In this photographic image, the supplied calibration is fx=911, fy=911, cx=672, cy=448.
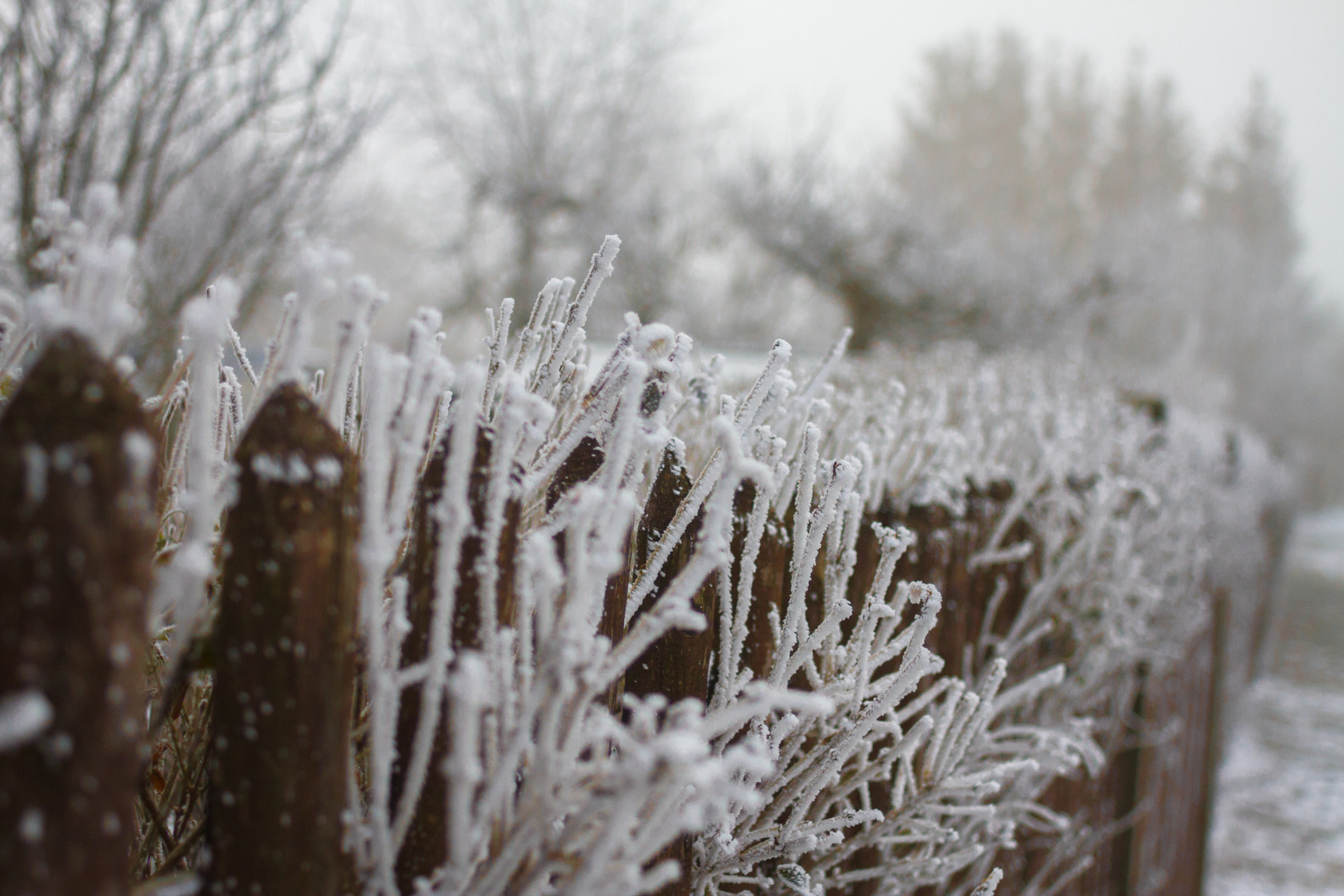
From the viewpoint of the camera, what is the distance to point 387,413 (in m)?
0.74

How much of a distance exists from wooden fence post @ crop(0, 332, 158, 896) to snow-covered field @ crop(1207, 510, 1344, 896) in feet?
19.2

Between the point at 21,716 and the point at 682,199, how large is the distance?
54.9ft

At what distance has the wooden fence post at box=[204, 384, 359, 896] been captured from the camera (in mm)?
701

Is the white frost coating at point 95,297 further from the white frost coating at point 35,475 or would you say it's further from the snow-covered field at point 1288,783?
the snow-covered field at point 1288,783

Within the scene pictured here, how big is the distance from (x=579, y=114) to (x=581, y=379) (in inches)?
666

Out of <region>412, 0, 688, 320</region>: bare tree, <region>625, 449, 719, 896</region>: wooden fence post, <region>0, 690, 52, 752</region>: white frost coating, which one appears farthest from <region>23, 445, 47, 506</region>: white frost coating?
<region>412, 0, 688, 320</region>: bare tree

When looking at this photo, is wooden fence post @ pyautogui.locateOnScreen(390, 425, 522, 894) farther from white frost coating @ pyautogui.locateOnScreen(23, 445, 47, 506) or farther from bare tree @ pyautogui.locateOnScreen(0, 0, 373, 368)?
bare tree @ pyautogui.locateOnScreen(0, 0, 373, 368)

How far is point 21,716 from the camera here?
1.69 feet

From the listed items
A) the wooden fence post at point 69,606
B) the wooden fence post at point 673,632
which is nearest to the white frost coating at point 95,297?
the wooden fence post at point 69,606

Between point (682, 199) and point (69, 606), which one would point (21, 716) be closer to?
point (69, 606)

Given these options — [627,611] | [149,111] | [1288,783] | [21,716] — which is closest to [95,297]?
[21,716]

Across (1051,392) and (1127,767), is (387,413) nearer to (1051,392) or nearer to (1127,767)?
(1127,767)

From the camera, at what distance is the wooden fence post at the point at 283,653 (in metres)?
0.70

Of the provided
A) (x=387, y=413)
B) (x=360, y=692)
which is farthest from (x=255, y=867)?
(x=387, y=413)
